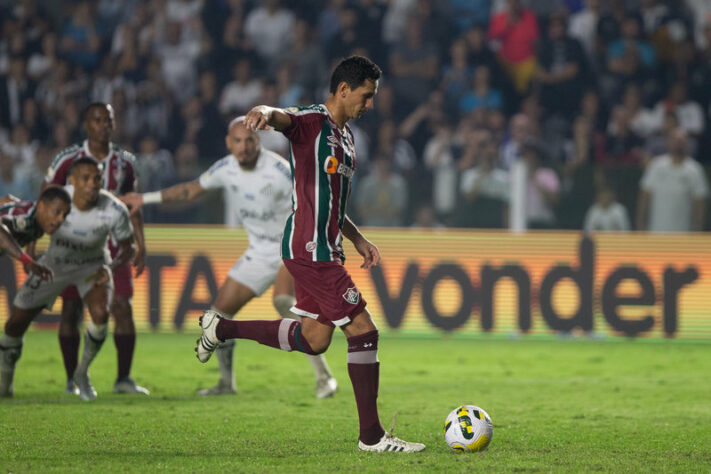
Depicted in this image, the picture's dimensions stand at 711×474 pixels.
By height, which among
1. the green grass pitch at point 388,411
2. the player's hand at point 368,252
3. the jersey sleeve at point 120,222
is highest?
the jersey sleeve at point 120,222

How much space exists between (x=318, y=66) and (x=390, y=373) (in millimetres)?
7088

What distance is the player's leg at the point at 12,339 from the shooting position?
754 centimetres

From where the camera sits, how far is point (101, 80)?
50.1 feet

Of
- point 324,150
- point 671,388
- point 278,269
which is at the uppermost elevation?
point 324,150

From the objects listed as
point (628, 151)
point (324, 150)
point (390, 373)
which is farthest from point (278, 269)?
point (628, 151)

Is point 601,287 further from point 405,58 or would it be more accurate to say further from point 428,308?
point 405,58

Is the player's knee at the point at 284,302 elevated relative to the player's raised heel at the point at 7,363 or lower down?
elevated

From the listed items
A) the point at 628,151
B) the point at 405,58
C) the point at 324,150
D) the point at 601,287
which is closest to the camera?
the point at 324,150

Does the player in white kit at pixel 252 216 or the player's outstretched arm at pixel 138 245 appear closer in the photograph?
the player in white kit at pixel 252 216

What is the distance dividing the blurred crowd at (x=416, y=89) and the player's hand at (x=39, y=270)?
200 inches

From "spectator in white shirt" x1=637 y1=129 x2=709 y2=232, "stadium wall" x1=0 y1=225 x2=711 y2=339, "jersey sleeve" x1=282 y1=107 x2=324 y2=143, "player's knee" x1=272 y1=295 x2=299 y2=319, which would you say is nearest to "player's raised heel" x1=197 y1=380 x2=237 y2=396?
"player's knee" x1=272 y1=295 x2=299 y2=319

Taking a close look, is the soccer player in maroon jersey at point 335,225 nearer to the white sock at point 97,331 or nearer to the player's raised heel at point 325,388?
the player's raised heel at point 325,388

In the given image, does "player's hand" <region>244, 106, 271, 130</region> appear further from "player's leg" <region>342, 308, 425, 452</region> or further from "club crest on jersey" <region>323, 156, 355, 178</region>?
"player's leg" <region>342, 308, 425, 452</region>

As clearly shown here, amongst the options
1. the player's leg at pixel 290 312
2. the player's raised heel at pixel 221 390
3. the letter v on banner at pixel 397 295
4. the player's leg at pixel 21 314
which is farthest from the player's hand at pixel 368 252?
the letter v on banner at pixel 397 295
